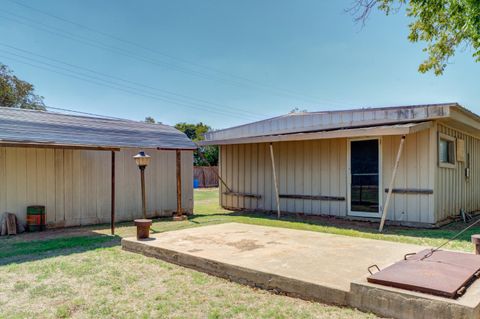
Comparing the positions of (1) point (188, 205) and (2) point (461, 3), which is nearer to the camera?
(2) point (461, 3)

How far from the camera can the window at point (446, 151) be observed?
770cm

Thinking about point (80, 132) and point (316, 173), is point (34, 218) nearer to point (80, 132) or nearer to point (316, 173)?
point (80, 132)

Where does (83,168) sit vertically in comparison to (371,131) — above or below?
below

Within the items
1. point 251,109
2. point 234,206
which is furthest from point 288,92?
point 234,206

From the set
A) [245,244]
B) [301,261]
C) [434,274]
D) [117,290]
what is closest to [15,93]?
[245,244]

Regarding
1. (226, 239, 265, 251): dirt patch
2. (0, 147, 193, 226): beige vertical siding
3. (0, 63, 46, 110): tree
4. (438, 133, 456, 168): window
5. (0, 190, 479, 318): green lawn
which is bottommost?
(0, 190, 479, 318): green lawn

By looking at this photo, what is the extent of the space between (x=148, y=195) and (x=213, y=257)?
6028 mm

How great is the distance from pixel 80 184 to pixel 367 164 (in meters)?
7.14

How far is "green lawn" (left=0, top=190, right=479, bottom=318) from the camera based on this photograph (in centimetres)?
309

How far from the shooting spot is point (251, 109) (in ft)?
113

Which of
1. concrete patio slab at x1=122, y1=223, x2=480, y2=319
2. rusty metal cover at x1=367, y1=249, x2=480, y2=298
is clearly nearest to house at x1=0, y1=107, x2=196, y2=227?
concrete patio slab at x1=122, y1=223, x2=480, y2=319

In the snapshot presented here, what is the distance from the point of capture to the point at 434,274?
10.1ft

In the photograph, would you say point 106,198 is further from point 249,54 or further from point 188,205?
point 249,54

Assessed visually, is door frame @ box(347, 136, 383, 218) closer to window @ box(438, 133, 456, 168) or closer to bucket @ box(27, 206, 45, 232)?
window @ box(438, 133, 456, 168)
